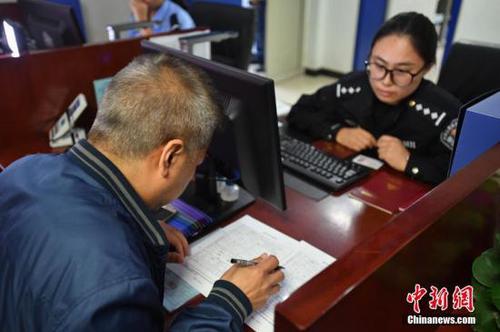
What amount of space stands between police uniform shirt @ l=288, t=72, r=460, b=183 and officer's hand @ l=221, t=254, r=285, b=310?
0.63m

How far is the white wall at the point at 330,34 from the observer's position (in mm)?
4098

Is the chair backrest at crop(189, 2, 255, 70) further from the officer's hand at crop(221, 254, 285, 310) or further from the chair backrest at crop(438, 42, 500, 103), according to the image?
the officer's hand at crop(221, 254, 285, 310)

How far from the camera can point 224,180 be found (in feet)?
3.80

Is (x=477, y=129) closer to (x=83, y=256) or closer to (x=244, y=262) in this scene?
(x=244, y=262)

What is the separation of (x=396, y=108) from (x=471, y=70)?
47 cm

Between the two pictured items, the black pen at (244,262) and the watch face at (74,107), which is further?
the watch face at (74,107)

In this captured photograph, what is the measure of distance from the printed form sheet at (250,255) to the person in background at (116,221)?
55 mm

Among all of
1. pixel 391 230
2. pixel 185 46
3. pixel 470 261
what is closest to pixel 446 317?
pixel 470 261

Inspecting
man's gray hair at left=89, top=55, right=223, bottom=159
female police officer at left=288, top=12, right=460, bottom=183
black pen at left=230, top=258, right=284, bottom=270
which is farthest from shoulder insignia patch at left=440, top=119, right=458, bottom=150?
man's gray hair at left=89, top=55, right=223, bottom=159

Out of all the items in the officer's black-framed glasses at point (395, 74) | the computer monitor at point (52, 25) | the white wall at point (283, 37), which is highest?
the computer monitor at point (52, 25)

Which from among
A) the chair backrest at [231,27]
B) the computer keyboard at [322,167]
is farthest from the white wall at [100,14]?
the computer keyboard at [322,167]

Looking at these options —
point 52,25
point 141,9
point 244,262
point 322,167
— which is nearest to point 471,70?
point 322,167

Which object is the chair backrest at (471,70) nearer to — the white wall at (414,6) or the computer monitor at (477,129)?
the computer monitor at (477,129)

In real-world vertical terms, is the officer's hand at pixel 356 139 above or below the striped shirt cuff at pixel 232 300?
below
